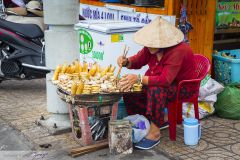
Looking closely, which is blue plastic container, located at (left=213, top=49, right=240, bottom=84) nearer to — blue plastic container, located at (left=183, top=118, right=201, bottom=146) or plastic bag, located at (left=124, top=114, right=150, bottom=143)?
blue plastic container, located at (left=183, top=118, right=201, bottom=146)

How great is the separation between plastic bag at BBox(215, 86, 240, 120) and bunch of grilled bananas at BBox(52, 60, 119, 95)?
148 cm

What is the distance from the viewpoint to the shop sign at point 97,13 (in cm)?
628

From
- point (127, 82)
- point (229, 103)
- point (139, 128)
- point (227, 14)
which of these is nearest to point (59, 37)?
point (127, 82)

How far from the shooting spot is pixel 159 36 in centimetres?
430

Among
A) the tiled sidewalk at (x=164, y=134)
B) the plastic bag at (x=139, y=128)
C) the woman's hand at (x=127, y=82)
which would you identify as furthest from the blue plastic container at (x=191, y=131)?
the woman's hand at (x=127, y=82)

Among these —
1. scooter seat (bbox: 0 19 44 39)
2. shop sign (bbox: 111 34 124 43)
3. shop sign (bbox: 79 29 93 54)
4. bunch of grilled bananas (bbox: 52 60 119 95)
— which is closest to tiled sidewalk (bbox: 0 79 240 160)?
bunch of grilled bananas (bbox: 52 60 119 95)

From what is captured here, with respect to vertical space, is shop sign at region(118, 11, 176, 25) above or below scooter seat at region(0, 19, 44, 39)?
above

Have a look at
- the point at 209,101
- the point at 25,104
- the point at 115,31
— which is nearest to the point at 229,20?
the point at 209,101

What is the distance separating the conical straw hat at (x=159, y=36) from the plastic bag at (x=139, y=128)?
75 centimetres

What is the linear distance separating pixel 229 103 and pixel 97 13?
2495mm

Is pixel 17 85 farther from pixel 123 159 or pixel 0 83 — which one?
pixel 123 159

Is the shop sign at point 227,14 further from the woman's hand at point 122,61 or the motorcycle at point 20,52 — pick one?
the motorcycle at point 20,52

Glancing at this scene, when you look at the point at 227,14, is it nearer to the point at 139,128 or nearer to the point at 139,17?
the point at 139,17

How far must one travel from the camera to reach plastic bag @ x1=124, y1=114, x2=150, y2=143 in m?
4.32
